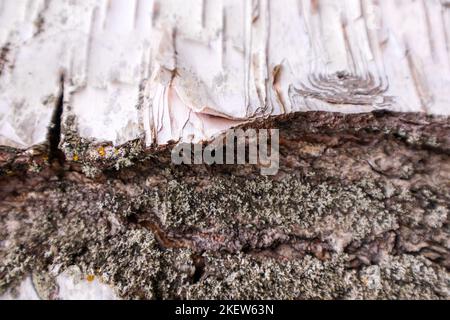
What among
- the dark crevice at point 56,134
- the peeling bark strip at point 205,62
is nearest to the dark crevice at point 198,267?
the peeling bark strip at point 205,62

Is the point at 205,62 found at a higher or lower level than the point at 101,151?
higher

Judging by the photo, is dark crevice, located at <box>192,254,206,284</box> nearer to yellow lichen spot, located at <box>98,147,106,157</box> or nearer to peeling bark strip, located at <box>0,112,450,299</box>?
peeling bark strip, located at <box>0,112,450,299</box>

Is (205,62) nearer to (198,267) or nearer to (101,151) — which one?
(101,151)

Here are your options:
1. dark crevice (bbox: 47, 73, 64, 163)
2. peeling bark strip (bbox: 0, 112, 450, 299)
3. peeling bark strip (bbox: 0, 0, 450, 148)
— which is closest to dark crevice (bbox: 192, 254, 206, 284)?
peeling bark strip (bbox: 0, 112, 450, 299)

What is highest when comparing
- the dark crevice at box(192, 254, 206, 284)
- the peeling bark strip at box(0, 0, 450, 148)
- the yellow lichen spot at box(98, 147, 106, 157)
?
the peeling bark strip at box(0, 0, 450, 148)

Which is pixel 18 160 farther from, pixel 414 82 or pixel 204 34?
pixel 414 82

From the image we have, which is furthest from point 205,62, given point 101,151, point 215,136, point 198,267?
point 198,267

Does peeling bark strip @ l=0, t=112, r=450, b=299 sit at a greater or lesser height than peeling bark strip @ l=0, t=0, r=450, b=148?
lesser
